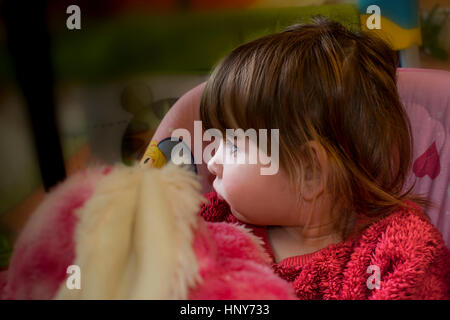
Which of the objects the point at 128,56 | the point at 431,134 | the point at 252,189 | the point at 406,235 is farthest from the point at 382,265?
the point at 128,56

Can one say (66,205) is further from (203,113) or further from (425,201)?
(425,201)

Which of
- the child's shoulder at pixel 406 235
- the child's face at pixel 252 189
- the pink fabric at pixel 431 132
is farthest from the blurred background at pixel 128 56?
the child's shoulder at pixel 406 235

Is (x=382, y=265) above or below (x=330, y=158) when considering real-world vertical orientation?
below

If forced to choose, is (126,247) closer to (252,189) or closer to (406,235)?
(252,189)

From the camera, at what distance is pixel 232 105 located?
21.8 inches

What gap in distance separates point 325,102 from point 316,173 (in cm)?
8

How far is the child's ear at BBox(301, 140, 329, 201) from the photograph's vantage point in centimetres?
54

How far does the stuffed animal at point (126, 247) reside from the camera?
0.36 metres

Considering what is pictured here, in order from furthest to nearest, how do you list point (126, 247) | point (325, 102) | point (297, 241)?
point (297, 241)
point (325, 102)
point (126, 247)

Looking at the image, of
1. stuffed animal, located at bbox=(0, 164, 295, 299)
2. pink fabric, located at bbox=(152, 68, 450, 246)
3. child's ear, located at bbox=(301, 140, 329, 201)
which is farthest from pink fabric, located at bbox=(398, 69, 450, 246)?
stuffed animal, located at bbox=(0, 164, 295, 299)

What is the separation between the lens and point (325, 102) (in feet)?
1.75

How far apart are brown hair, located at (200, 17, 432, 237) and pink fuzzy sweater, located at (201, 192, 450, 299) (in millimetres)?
40

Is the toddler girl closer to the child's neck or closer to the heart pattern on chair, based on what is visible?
the child's neck

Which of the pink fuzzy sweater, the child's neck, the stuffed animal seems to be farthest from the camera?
the child's neck
